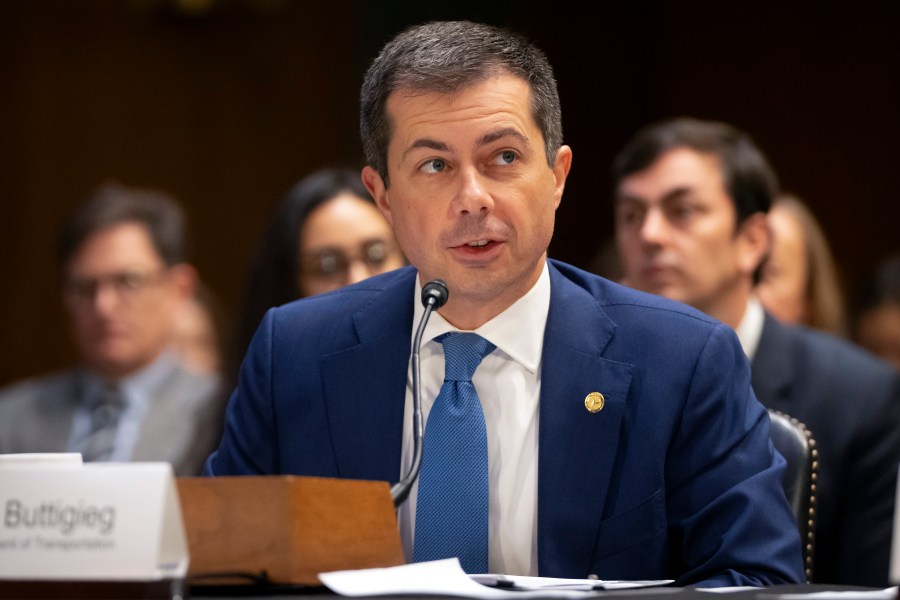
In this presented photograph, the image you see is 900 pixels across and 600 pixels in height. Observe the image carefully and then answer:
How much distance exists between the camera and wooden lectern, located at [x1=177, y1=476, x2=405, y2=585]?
68.6 inches

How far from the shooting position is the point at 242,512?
1756mm

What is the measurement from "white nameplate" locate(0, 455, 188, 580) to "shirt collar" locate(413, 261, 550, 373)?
2.74 feet

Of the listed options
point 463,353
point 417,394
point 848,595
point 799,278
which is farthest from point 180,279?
point 848,595

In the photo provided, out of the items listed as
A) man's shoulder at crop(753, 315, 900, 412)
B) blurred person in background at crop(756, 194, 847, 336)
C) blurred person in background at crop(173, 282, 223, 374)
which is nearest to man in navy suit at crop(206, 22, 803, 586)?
man's shoulder at crop(753, 315, 900, 412)

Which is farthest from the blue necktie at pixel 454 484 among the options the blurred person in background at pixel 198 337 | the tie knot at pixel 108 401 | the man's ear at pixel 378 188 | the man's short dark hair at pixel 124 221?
the blurred person in background at pixel 198 337

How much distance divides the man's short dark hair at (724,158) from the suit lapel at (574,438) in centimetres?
170

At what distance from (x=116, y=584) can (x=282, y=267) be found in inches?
89.2

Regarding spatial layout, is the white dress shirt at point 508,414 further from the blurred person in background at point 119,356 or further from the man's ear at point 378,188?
the blurred person in background at point 119,356

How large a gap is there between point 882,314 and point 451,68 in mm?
4047

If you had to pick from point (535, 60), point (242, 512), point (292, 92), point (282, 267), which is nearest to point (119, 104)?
→ point (292, 92)

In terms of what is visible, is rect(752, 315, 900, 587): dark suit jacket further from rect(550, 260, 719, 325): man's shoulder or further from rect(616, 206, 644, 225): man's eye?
rect(550, 260, 719, 325): man's shoulder

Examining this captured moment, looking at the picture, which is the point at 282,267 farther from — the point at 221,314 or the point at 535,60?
the point at 221,314

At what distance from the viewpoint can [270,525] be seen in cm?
175

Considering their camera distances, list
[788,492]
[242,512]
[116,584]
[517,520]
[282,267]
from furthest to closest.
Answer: [282,267], [788,492], [517,520], [242,512], [116,584]
